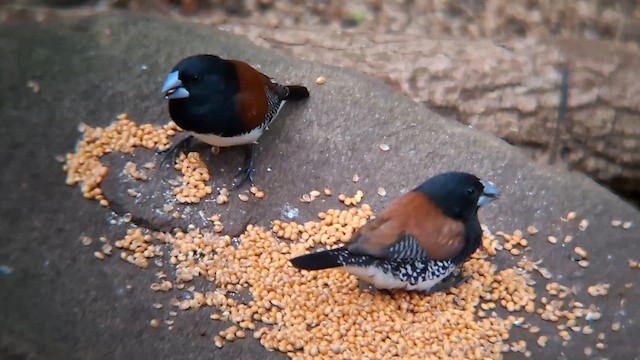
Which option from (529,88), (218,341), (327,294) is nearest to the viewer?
(218,341)

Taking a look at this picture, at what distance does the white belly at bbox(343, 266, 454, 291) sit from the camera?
9.14 ft

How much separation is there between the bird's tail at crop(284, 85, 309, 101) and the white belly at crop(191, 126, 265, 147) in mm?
312

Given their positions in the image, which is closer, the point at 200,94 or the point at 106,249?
the point at 106,249

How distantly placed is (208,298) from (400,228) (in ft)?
2.86

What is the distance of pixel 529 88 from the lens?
4141mm

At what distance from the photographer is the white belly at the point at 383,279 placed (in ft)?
9.14

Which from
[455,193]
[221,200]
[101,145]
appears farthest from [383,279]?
[101,145]

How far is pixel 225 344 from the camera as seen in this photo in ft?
8.88

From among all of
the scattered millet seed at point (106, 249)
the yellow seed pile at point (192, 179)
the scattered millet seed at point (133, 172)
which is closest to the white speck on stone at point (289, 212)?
the yellow seed pile at point (192, 179)

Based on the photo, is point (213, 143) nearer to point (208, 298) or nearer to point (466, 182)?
point (208, 298)

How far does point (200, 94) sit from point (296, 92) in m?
0.68

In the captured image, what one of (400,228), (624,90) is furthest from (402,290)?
(624,90)

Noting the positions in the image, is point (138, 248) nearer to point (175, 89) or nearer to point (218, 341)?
point (218, 341)

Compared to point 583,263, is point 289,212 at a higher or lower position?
lower
